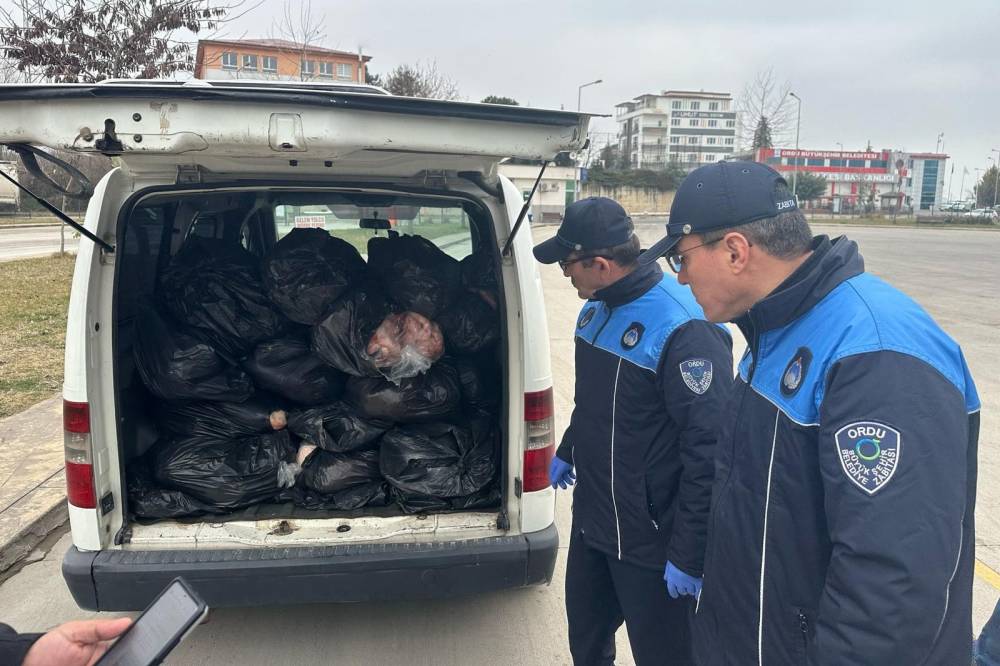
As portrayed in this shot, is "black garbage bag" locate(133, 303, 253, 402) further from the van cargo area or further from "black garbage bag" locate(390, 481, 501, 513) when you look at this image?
"black garbage bag" locate(390, 481, 501, 513)

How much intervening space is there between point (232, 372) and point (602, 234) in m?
1.84

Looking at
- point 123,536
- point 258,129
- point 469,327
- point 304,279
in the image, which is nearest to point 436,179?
point 469,327

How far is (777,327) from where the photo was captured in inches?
59.3

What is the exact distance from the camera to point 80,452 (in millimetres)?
2623

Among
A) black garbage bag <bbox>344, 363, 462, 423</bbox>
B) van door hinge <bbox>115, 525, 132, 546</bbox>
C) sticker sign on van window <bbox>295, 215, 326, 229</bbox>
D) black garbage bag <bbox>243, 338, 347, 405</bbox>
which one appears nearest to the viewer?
van door hinge <bbox>115, 525, 132, 546</bbox>

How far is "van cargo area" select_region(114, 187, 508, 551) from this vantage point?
2850 mm

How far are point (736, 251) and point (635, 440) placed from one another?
801 millimetres

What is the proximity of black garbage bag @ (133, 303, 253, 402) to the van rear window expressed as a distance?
42.9 inches

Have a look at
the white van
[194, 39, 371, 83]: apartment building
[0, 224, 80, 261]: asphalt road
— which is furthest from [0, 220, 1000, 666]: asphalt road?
[0, 224, 80, 261]: asphalt road

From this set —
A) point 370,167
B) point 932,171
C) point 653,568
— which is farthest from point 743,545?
point 932,171

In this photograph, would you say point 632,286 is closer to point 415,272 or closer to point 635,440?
point 635,440

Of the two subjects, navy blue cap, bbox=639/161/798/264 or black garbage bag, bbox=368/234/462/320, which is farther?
black garbage bag, bbox=368/234/462/320

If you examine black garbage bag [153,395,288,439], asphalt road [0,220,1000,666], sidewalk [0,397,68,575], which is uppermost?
black garbage bag [153,395,288,439]

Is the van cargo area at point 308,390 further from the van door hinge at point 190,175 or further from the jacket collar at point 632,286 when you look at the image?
the jacket collar at point 632,286
